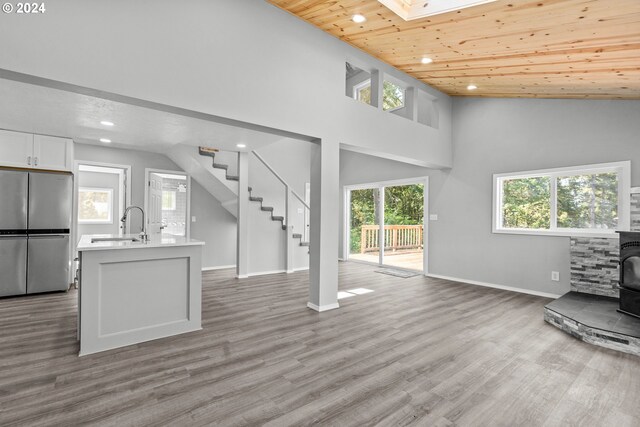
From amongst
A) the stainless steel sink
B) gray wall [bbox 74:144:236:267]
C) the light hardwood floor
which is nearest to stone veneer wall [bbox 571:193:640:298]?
the light hardwood floor

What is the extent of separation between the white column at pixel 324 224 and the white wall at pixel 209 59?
29 centimetres

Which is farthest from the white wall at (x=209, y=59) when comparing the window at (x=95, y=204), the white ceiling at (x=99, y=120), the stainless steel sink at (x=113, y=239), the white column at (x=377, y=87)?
the window at (x=95, y=204)

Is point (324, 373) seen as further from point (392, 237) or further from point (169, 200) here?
point (169, 200)

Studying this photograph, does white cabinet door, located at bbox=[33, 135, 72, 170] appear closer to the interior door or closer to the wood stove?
the interior door

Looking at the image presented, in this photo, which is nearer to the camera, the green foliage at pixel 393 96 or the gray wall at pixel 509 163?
the gray wall at pixel 509 163

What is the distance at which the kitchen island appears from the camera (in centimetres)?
270

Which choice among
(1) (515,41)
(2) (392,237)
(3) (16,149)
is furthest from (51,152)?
(2) (392,237)

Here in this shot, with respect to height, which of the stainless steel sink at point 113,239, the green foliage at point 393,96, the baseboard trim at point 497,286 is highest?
the green foliage at point 393,96

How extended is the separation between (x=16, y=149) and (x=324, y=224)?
15.7 feet

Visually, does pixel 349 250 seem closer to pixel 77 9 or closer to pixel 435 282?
pixel 435 282

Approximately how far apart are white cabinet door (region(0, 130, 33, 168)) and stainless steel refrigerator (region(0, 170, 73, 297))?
0.23 metres

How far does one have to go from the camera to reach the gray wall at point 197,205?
6.00 m

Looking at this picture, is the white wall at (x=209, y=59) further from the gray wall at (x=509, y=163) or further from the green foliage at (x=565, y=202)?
the green foliage at (x=565, y=202)

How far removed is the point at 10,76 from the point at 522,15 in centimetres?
398
